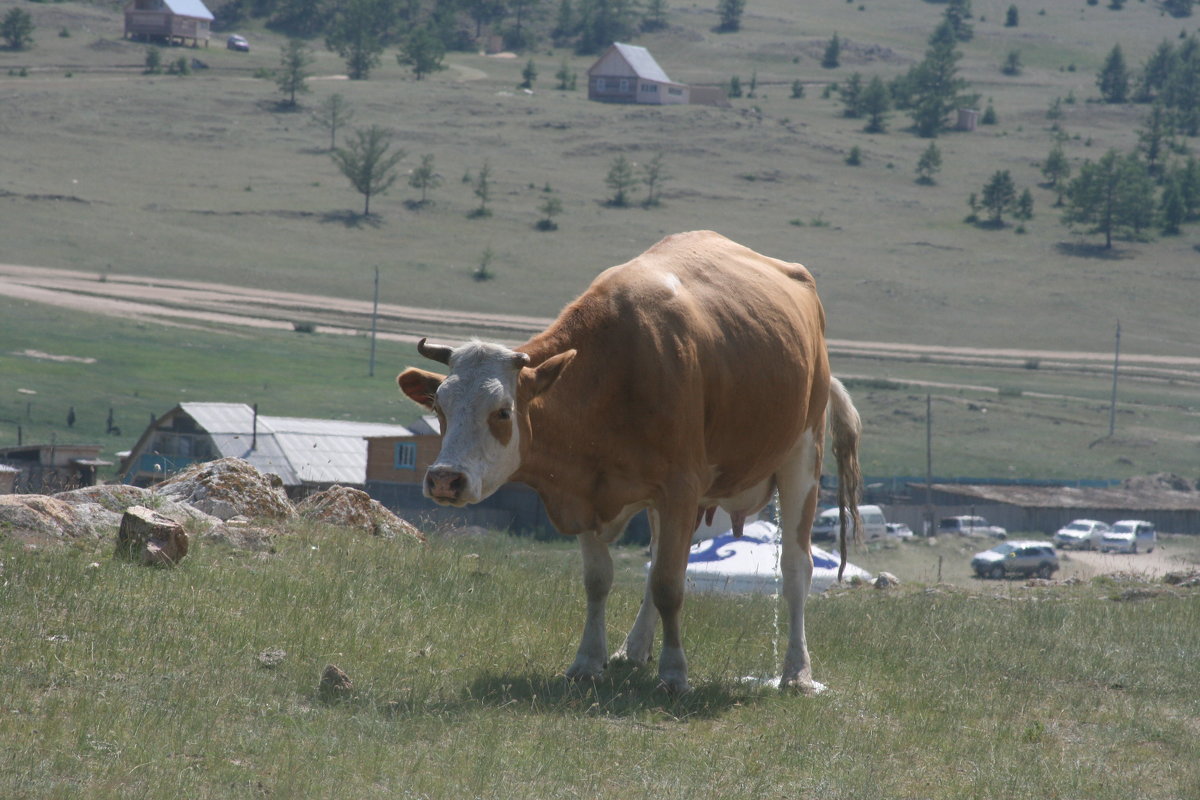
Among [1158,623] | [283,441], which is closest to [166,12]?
[283,441]

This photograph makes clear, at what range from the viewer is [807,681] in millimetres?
9352

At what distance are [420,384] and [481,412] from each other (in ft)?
2.10

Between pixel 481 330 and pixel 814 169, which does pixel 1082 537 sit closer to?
pixel 481 330

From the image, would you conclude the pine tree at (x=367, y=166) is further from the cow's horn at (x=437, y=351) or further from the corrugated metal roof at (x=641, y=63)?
the cow's horn at (x=437, y=351)

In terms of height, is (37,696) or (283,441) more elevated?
(37,696)

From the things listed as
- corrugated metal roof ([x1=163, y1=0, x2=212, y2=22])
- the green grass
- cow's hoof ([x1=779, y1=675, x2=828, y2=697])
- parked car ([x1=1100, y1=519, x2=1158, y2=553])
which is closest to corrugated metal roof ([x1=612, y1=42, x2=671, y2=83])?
corrugated metal roof ([x1=163, y1=0, x2=212, y2=22])

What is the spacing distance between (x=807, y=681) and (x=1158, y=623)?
18.1 feet

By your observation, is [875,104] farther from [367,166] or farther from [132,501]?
[132,501]

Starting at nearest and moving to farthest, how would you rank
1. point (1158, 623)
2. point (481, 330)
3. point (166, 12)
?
point (1158, 623) → point (481, 330) → point (166, 12)

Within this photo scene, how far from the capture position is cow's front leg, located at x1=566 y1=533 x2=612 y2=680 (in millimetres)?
8781

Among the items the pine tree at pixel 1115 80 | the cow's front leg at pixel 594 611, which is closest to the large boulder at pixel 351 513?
the cow's front leg at pixel 594 611

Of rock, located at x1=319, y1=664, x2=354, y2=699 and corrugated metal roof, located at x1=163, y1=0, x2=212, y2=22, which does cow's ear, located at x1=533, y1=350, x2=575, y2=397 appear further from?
corrugated metal roof, located at x1=163, y1=0, x2=212, y2=22

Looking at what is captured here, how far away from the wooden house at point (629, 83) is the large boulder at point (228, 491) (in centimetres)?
17063

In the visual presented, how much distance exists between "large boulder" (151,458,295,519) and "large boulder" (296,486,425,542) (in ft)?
1.29
